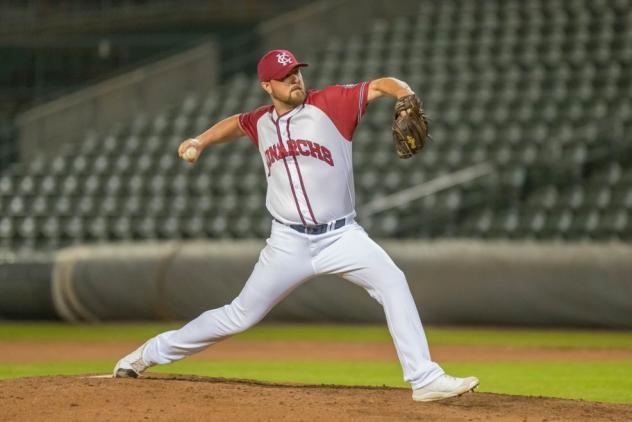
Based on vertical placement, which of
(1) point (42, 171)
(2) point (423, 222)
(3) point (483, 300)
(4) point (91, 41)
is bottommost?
(3) point (483, 300)

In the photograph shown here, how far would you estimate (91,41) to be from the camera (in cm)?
2228

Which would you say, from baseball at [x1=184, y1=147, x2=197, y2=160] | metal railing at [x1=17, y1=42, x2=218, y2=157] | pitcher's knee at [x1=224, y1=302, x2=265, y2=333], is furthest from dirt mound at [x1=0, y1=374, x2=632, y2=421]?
metal railing at [x1=17, y1=42, x2=218, y2=157]

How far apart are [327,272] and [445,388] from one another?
821 millimetres

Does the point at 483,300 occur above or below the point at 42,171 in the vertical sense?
below

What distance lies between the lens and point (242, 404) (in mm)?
5129

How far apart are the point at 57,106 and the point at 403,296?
14.6m

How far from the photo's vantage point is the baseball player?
5250mm

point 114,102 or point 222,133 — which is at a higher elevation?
point 114,102

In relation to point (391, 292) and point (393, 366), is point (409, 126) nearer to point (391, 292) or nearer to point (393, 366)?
point (391, 292)

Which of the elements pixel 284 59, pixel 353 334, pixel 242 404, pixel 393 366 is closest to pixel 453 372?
pixel 393 366

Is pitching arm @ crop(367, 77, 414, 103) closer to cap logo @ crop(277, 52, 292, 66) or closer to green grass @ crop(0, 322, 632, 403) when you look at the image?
cap logo @ crop(277, 52, 292, 66)

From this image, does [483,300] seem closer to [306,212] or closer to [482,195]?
[482,195]

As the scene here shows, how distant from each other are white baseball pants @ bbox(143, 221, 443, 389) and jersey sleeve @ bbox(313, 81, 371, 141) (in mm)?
510

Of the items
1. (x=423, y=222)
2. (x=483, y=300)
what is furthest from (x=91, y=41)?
(x=483, y=300)
